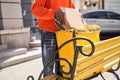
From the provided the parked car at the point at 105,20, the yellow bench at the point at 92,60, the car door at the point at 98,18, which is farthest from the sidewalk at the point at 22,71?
the parked car at the point at 105,20

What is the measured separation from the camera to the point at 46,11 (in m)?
3.02

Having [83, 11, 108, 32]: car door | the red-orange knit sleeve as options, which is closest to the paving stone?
the red-orange knit sleeve

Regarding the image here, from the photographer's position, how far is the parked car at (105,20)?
593 inches

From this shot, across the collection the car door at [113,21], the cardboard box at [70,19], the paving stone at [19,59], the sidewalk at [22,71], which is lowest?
the sidewalk at [22,71]

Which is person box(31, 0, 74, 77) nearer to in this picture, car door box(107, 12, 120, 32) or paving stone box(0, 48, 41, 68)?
paving stone box(0, 48, 41, 68)

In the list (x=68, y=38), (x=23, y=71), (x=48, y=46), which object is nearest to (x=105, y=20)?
(x=23, y=71)

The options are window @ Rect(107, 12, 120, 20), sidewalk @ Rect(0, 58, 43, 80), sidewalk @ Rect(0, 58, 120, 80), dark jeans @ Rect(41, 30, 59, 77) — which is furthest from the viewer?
window @ Rect(107, 12, 120, 20)

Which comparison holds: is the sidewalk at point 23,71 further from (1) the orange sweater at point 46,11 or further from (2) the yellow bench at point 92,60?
(1) the orange sweater at point 46,11

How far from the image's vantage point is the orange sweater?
9.89 ft

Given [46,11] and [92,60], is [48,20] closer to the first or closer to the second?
[46,11]

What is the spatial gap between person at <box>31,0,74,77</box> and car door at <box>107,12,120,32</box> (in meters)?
12.3

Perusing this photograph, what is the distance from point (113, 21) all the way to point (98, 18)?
2.78 ft

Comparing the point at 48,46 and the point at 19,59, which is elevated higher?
the point at 48,46

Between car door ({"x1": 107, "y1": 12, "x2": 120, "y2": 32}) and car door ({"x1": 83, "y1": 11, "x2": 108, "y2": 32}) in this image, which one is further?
car door ({"x1": 107, "y1": 12, "x2": 120, "y2": 32})
